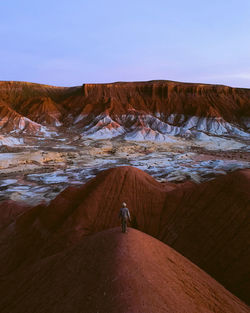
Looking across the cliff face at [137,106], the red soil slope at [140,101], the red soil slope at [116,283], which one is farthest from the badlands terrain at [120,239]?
the red soil slope at [140,101]

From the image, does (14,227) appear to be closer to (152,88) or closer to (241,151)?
(241,151)

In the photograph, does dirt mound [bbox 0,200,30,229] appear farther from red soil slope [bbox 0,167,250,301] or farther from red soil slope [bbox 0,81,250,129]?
red soil slope [bbox 0,81,250,129]

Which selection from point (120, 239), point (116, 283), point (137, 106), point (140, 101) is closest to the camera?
point (116, 283)

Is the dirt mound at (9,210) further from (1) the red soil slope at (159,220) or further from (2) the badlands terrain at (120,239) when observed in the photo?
(1) the red soil slope at (159,220)


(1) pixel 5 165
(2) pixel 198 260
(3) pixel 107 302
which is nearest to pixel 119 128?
(1) pixel 5 165

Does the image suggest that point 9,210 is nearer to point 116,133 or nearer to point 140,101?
point 116,133

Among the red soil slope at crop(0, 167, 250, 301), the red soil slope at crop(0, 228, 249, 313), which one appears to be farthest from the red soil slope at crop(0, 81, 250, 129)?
the red soil slope at crop(0, 228, 249, 313)

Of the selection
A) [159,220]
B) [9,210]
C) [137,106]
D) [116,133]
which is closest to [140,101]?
[137,106]
